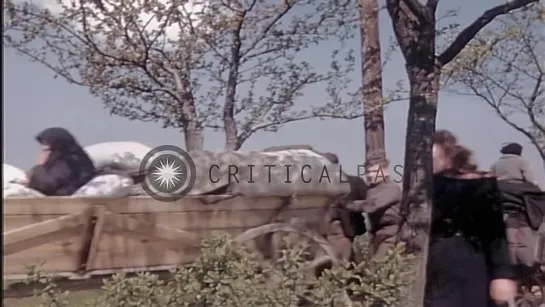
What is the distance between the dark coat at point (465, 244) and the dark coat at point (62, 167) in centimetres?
201

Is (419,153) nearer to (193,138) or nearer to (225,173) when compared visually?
(225,173)

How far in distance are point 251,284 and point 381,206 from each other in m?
0.82

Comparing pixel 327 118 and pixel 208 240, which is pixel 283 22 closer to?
pixel 327 118

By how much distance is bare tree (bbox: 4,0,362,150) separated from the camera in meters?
3.59

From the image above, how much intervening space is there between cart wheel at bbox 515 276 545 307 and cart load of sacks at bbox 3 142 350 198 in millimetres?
1511

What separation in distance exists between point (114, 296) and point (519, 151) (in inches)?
98.0

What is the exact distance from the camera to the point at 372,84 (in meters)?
4.29

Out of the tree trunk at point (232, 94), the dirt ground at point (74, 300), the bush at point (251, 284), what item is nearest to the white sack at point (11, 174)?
the bush at point (251, 284)

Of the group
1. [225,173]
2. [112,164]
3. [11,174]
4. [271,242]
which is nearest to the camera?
[11,174]

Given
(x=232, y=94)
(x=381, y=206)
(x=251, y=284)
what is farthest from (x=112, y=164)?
(x=381, y=206)

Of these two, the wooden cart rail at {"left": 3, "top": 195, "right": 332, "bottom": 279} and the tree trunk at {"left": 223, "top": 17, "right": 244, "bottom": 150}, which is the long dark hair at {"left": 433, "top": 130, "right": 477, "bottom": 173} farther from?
the tree trunk at {"left": 223, "top": 17, "right": 244, "bottom": 150}

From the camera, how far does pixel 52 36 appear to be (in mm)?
3561

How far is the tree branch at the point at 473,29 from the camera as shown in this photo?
182 inches

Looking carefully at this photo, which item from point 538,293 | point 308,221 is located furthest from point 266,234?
point 538,293
